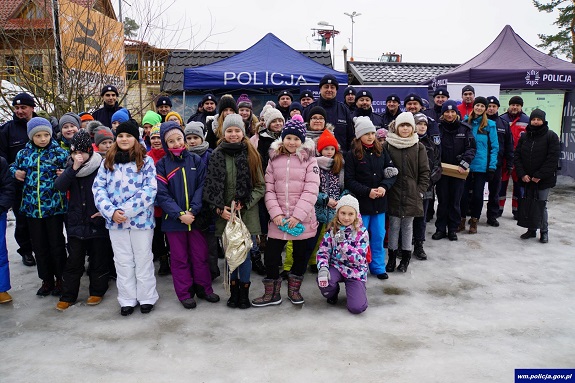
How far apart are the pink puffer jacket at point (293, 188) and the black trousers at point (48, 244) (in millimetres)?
2195

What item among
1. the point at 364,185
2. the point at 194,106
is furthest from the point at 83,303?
the point at 194,106

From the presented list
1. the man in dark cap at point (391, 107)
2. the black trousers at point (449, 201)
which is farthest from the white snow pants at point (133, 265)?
the black trousers at point (449, 201)

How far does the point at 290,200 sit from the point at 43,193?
2468 millimetres

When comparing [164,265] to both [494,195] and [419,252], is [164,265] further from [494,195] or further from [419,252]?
[494,195]

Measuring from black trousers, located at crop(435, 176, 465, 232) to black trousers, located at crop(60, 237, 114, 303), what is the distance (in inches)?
181

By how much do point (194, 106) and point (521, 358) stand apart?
9003mm

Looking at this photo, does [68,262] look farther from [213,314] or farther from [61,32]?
[61,32]

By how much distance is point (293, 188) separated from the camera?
413 centimetres

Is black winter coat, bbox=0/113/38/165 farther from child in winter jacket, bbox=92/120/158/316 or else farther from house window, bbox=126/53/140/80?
house window, bbox=126/53/140/80

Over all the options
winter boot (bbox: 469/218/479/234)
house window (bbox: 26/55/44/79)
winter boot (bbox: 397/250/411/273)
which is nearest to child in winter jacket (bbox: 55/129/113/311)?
winter boot (bbox: 397/250/411/273)

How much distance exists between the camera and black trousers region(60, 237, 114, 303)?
423 cm

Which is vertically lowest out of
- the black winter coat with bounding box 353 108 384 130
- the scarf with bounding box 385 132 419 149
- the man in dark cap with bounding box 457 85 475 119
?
the scarf with bounding box 385 132 419 149

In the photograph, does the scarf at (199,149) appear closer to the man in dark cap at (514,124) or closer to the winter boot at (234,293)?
the winter boot at (234,293)

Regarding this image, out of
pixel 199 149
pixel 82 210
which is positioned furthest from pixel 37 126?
pixel 199 149
